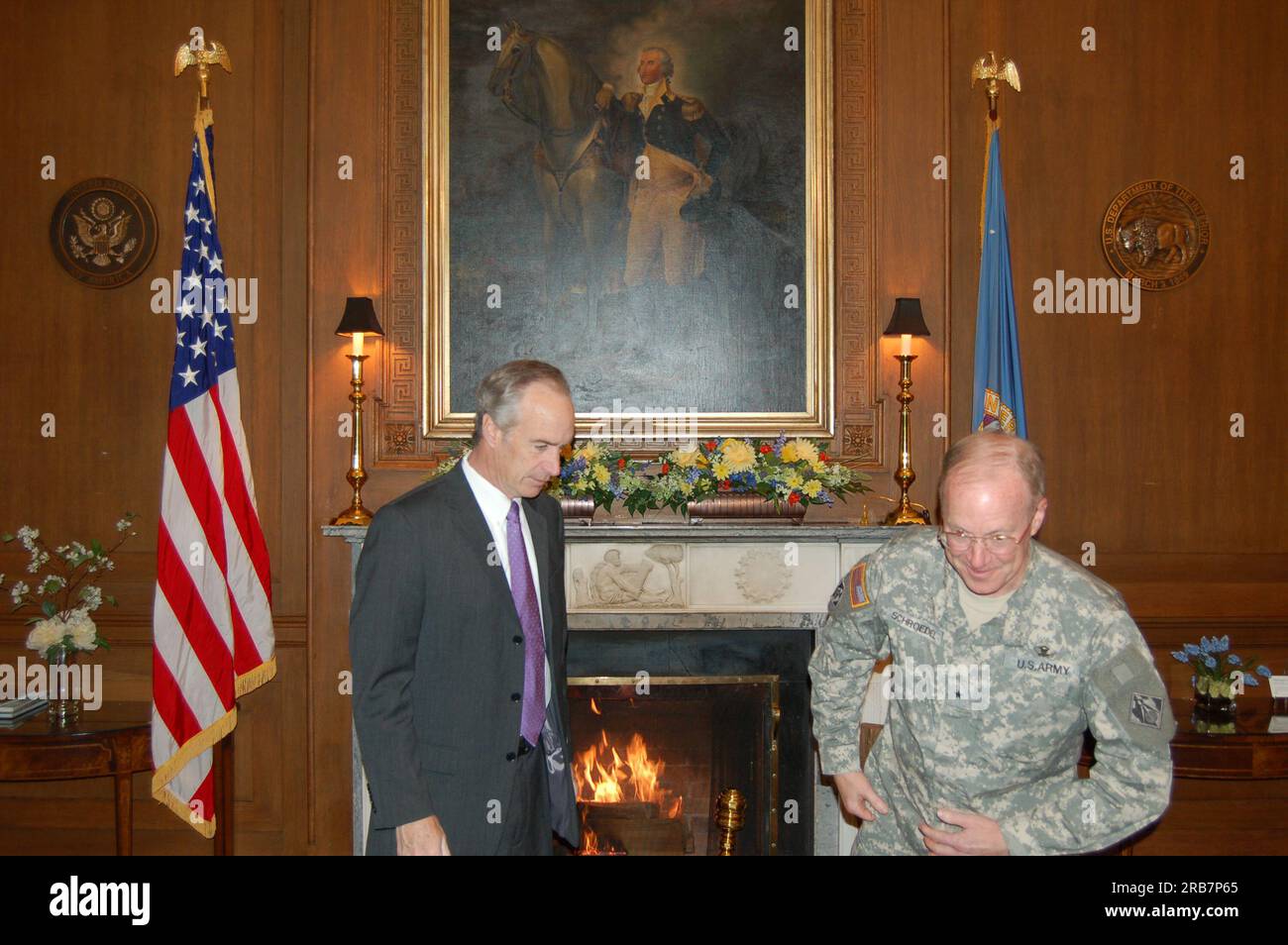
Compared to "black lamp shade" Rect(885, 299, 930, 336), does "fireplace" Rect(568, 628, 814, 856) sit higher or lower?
lower

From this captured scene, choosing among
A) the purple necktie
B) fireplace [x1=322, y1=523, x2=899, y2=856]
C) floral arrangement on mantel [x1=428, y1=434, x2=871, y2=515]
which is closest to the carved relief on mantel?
fireplace [x1=322, y1=523, x2=899, y2=856]

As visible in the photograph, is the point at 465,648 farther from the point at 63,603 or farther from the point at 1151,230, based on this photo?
the point at 1151,230

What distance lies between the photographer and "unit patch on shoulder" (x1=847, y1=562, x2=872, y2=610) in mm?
2502

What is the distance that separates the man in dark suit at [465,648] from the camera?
2410 mm

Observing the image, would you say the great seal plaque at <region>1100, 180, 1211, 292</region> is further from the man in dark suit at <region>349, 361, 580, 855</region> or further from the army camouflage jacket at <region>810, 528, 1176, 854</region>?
the man in dark suit at <region>349, 361, 580, 855</region>

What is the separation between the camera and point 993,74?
496cm

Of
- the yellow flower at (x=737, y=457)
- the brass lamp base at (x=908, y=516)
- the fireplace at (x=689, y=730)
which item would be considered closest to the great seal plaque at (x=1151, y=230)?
the brass lamp base at (x=908, y=516)

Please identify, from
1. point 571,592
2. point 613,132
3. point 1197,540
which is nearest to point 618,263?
point 613,132

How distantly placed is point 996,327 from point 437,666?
3.51 m

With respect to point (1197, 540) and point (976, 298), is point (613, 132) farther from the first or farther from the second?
point (1197, 540)

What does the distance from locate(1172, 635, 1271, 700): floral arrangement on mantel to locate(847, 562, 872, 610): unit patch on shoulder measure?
290 centimetres

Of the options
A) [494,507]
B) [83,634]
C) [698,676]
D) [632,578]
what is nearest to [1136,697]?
[494,507]

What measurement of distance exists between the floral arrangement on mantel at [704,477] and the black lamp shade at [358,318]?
0.75m

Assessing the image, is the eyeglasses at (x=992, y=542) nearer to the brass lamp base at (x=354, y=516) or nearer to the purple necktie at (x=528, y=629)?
the purple necktie at (x=528, y=629)
